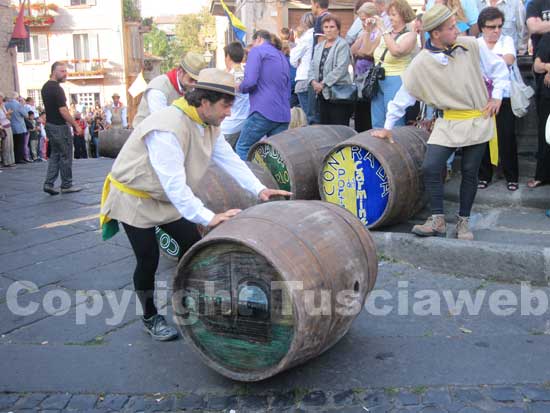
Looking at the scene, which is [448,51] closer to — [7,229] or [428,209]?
[428,209]

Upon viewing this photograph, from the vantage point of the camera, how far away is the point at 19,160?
15727mm

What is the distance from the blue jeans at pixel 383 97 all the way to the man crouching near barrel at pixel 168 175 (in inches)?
129

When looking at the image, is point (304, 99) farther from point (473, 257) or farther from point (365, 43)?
point (473, 257)

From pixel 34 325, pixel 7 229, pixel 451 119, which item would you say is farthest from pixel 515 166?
pixel 7 229

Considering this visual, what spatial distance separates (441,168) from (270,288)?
103 inches

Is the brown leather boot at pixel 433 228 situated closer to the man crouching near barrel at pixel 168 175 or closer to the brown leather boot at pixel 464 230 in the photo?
the brown leather boot at pixel 464 230

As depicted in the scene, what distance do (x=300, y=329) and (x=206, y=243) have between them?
67 cm

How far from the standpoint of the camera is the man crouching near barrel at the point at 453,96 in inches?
192

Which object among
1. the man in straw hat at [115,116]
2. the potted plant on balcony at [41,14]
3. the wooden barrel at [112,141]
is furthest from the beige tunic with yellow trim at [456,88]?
the potted plant on balcony at [41,14]

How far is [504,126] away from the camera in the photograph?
6.39 meters

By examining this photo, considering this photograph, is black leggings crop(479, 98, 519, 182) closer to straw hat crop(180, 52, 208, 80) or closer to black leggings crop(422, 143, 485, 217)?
black leggings crop(422, 143, 485, 217)

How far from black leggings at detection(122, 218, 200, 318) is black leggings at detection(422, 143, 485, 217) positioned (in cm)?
222

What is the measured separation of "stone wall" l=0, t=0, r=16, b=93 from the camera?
24.2 m

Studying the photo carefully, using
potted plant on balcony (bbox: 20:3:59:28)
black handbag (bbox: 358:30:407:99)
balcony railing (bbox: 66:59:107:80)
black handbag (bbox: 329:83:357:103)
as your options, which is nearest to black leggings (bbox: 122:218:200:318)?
black handbag (bbox: 358:30:407:99)
